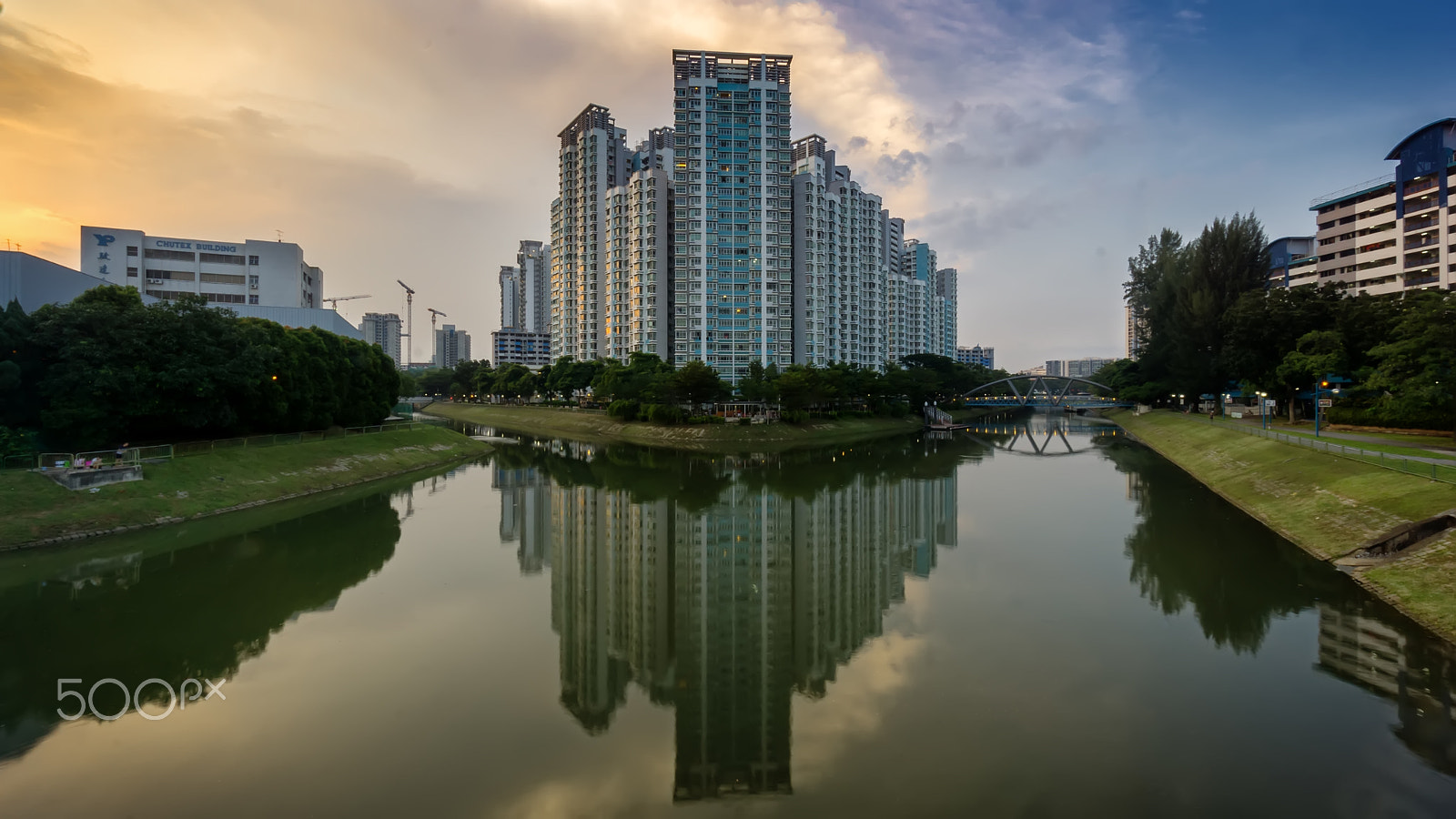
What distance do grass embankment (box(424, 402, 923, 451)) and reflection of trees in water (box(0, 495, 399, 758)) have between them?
126 feet

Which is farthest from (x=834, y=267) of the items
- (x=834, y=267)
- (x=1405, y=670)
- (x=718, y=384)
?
(x=1405, y=670)

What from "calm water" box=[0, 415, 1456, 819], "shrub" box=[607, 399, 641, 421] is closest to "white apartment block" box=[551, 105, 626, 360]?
"shrub" box=[607, 399, 641, 421]

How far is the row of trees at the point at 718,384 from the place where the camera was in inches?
2621

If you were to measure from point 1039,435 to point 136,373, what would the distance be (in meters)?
83.7

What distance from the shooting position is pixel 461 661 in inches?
518

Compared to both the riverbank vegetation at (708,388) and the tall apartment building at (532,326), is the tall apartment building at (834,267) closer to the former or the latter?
the riverbank vegetation at (708,388)

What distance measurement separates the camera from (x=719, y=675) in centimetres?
1266

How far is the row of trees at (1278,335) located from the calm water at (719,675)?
14.1 metres

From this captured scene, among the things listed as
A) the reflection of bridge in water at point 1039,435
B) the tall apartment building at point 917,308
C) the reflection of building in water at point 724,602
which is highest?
the tall apartment building at point 917,308

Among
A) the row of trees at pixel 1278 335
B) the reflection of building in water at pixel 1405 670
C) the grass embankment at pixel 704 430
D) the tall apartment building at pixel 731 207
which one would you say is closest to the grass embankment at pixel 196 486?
the grass embankment at pixel 704 430

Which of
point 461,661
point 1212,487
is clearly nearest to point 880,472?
point 1212,487

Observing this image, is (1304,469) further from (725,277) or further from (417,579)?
(725,277)

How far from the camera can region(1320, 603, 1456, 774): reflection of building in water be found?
9789 mm
